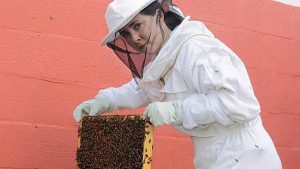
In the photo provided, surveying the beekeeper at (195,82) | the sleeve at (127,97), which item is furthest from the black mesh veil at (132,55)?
the sleeve at (127,97)

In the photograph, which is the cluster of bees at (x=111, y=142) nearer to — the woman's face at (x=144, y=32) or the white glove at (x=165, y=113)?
the white glove at (x=165, y=113)

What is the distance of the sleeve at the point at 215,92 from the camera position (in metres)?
2.05

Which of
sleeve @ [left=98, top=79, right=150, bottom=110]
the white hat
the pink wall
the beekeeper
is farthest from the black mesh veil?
the pink wall

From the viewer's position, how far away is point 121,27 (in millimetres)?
2189

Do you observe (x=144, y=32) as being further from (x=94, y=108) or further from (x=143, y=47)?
(x=94, y=108)

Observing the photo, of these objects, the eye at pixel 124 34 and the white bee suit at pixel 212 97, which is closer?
the white bee suit at pixel 212 97

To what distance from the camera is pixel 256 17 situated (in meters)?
3.83

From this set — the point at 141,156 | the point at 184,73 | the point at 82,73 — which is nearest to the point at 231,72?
the point at 184,73

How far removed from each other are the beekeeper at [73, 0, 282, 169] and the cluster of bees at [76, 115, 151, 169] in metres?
0.09

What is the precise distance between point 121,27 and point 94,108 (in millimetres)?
537

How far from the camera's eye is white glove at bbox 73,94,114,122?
8.45ft

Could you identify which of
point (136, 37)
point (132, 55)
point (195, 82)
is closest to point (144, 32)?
point (136, 37)

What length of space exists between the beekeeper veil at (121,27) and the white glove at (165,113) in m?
0.26

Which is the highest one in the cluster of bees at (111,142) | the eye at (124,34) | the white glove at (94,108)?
the eye at (124,34)
